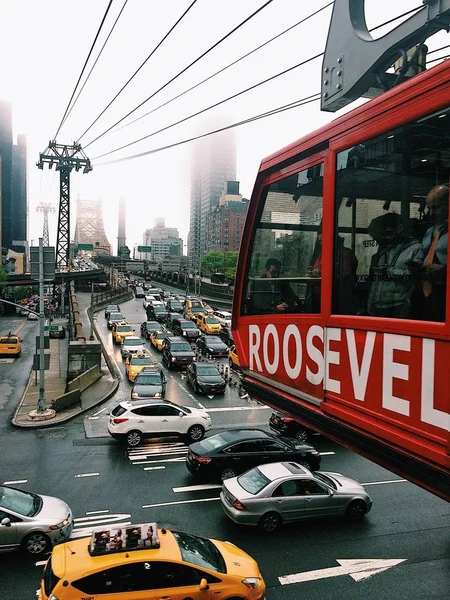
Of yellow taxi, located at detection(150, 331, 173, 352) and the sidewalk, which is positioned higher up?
yellow taxi, located at detection(150, 331, 173, 352)

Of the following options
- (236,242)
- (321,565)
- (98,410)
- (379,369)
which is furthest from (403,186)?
(236,242)

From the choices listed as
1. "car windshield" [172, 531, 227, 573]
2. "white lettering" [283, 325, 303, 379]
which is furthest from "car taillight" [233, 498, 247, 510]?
"white lettering" [283, 325, 303, 379]

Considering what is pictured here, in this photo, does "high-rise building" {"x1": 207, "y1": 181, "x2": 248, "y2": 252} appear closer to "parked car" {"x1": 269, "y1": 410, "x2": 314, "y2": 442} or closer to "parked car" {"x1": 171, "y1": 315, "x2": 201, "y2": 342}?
"parked car" {"x1": 171, "y1": 315, "x2": 201, "y2": 342}

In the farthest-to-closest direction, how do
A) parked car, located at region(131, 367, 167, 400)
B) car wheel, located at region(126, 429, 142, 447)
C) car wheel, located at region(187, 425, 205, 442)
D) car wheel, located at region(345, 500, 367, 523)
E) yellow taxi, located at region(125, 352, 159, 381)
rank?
yellow taxi, located at region(125, 352, 159, 381), parked car, located at region(131, 367, 167, 400), car wheel, located at region(187, 425, 205, 442), car wheel, located at region(126, 429, 142, 447), car wheel, located at region(345, 500, 367, 523)

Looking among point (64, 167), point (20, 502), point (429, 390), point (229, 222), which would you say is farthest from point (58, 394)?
point (229, 222)

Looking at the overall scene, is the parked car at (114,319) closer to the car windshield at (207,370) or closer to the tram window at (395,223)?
the car windshield at (207,370)

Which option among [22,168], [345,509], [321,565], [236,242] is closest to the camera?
[321,565]

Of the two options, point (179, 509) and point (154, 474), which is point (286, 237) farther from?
point (154, 474)

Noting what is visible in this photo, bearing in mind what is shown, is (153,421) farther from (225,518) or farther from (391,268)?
(391,268)
